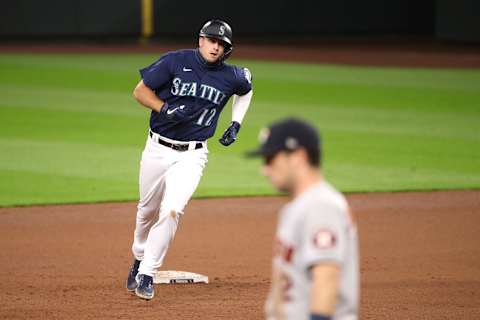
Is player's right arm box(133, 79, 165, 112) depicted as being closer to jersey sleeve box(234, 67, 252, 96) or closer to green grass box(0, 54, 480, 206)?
jersey sleeve box(234, 67, 252, 96)

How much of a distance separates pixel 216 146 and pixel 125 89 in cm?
606

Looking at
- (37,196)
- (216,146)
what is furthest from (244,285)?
(216,146)

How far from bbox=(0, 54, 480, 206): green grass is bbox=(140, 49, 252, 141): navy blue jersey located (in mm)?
3892

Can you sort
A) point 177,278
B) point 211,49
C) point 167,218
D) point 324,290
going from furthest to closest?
point 177,278, point 211,49, point 167,218, point 324,290

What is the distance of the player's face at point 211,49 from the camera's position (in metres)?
7.53

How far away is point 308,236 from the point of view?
3.57 metres

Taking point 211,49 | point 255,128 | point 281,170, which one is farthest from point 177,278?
point 255,128

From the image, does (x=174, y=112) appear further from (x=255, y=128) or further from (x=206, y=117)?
(x=255, y=128)

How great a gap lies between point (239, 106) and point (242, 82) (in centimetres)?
28

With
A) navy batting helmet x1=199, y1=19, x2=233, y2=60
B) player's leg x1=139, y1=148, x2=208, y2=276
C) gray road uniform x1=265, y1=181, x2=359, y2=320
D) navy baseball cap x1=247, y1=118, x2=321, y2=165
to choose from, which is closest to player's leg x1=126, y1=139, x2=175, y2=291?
player's leg x1=139, y1=148, x2=208, y2=276

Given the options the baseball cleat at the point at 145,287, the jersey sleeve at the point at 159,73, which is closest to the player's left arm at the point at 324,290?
the baseball cleat at the point at 145,287

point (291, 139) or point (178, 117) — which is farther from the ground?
point (291, 139)

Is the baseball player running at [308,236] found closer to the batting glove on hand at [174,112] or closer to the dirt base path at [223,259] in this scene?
the dirt base path at [223,259]

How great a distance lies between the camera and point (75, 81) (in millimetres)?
21203
